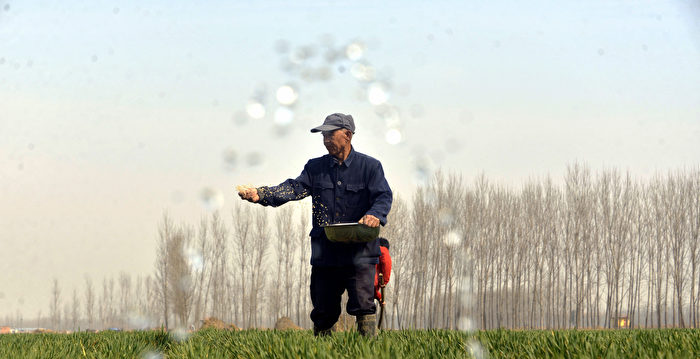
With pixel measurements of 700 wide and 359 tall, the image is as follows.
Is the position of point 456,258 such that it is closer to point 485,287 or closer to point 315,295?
point 485,287

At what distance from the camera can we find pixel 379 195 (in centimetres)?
545

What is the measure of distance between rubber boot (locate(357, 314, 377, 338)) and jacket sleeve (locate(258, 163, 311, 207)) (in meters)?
1.14

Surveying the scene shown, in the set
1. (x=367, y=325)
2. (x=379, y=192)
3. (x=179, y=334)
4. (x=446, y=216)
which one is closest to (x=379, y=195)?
(x=379, y=192)

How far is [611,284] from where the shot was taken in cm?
3856

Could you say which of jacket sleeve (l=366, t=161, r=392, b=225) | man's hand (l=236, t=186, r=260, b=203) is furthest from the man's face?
man's hand (l=236, t=186, r=260, b=203)

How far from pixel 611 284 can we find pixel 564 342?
37.9m

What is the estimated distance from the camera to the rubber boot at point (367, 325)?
16.7 feet

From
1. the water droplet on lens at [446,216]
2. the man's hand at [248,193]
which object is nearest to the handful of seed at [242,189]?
the man's hand at [248,193]

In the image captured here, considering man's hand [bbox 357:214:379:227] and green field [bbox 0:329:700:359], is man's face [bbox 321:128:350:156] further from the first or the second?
green field [bbox 0:329:700:359]

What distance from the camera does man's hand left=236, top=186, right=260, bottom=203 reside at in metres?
5.15

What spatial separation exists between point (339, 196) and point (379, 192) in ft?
1.10

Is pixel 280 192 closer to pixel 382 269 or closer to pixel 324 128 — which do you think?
pixel 324 128

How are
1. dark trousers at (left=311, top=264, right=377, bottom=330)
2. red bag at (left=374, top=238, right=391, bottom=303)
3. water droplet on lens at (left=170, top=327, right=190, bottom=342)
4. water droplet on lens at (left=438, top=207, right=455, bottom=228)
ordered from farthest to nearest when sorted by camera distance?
water droplet on lens at (left=438, top=207, right=455, bottom=228)
water droplet on lens at (left=170, top=327, right=190, bottom=342)
red bag at (left=374, top=238, right=391, bottom=303)
dark trousers at (left=311, top=264, right=377, bottom=330)

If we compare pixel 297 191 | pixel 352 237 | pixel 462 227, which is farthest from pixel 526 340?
pixel 462 227
